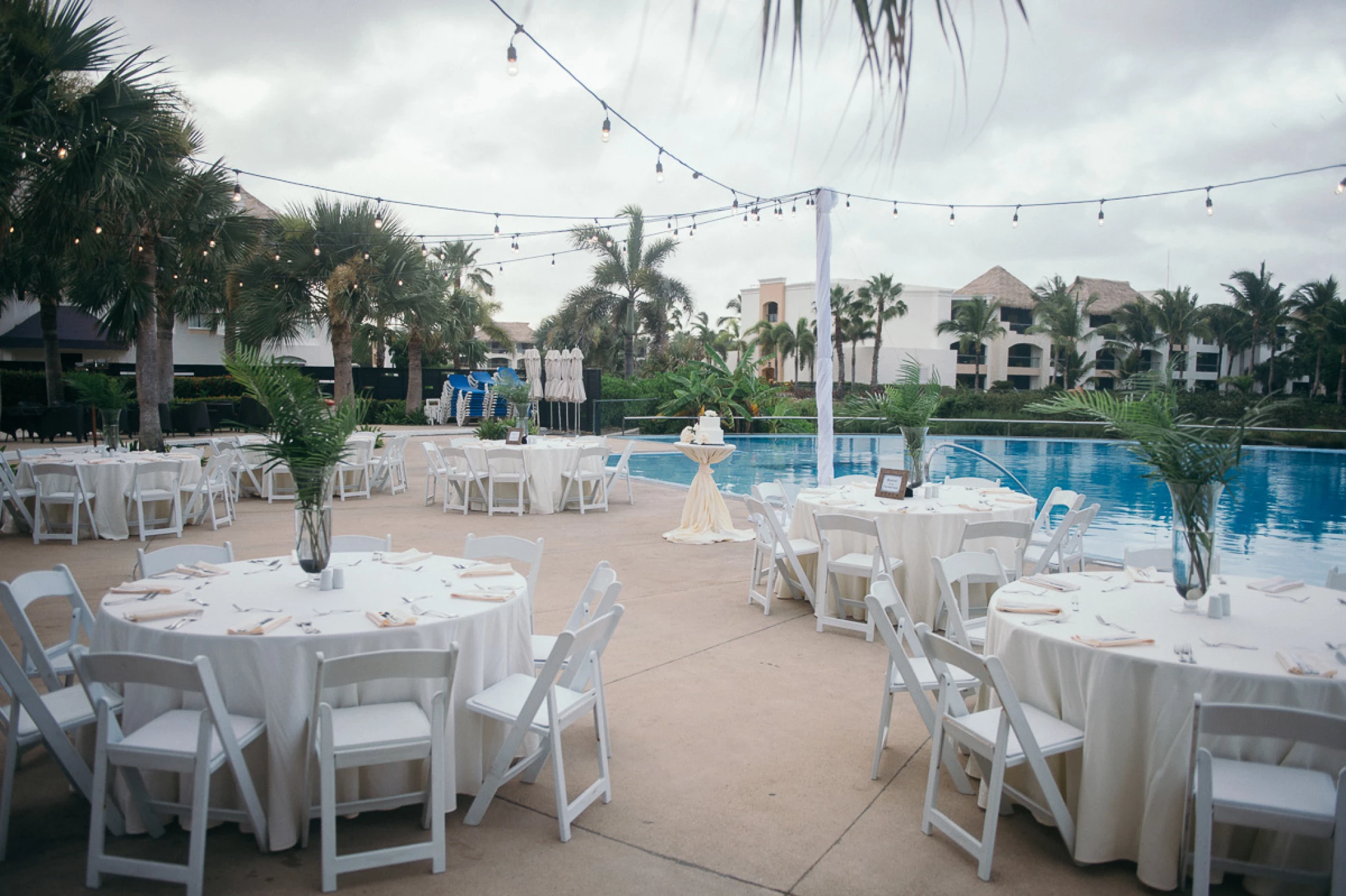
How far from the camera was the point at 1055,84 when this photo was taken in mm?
1156

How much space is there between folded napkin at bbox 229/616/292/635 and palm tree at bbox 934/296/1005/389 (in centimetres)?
4381

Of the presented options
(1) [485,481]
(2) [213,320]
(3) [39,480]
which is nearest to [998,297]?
(2) [213,320]

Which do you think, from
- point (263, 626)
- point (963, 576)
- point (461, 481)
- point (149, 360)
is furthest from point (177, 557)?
point (149, 360)

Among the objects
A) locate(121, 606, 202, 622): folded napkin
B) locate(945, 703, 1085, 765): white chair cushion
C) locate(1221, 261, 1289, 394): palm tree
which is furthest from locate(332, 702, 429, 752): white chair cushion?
locate(1221, 261, 1289, 394): palm tree

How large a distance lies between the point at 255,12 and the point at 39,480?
9034mm

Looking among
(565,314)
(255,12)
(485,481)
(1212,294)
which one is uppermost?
(1212,294)

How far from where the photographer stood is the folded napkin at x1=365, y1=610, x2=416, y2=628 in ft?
9.82

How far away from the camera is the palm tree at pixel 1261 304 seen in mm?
40844

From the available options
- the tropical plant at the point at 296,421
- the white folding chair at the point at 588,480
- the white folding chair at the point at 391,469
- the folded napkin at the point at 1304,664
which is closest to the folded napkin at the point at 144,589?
the tropical plant at the point at 296,421

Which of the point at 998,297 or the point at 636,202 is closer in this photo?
the point at 636,202

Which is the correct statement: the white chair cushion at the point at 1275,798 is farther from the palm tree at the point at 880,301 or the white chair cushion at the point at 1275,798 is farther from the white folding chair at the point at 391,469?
the palm tree at the point at 880,301

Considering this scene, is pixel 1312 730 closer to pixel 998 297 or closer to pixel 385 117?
pixel 385 117

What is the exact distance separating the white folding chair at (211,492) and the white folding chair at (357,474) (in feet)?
5.47

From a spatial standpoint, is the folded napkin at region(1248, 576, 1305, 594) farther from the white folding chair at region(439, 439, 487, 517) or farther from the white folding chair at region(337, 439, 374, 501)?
the white folding chair at region(337, 439, 374, 501)
